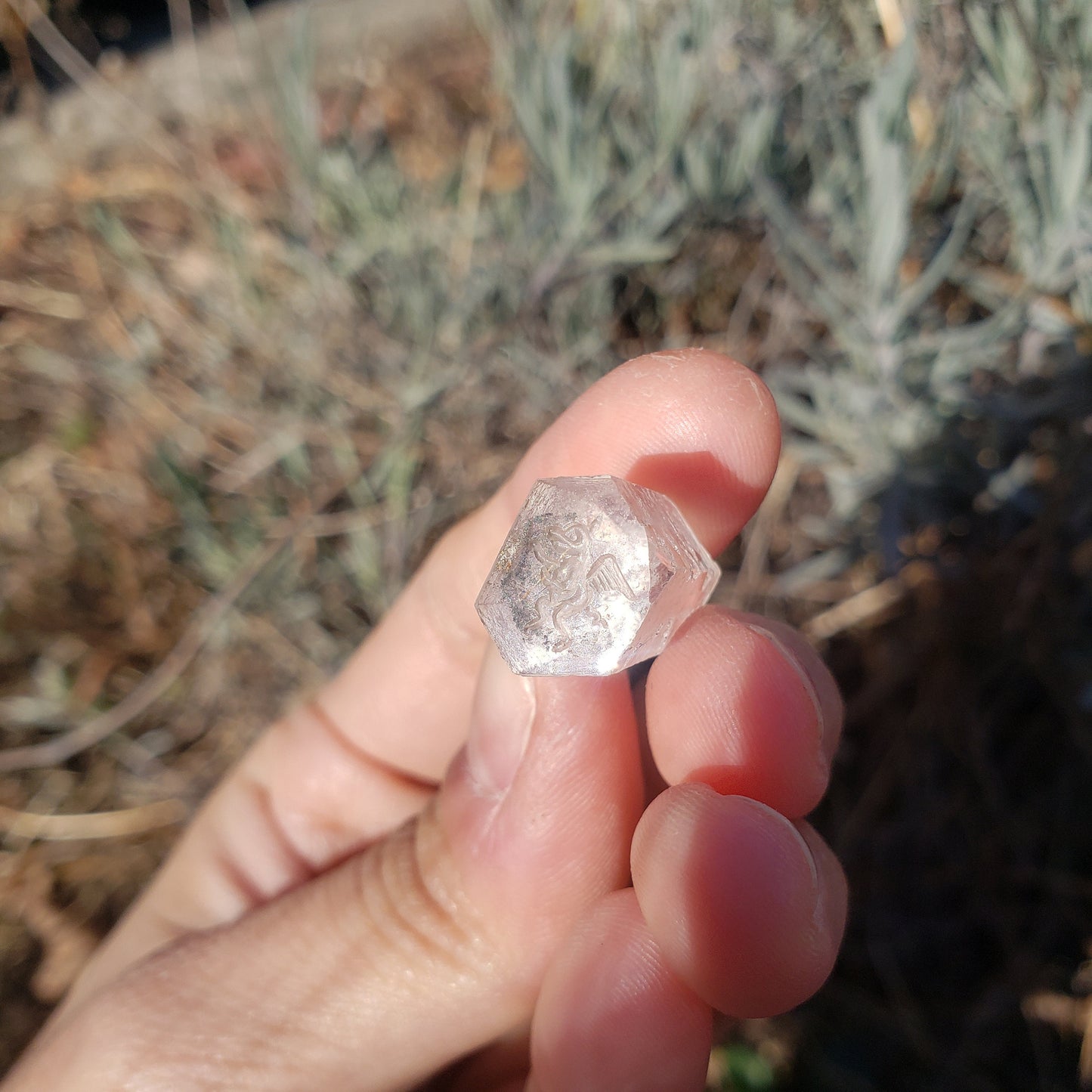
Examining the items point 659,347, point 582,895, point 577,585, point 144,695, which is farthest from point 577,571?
point 144,695

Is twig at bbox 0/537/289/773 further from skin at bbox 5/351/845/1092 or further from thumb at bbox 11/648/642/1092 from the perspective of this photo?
thumb at bbox 11/648/642/1092

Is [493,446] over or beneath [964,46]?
beneath

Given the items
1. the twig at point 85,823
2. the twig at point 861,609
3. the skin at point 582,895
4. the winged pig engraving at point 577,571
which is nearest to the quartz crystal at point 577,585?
the winged pig engraving at point 577,571

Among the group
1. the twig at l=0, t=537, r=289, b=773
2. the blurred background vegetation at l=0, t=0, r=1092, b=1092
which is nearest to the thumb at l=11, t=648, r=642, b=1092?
the blurred background vegetation at l=0, t=0, r=1092, b=1092

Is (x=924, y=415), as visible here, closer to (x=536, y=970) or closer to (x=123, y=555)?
(x=536, y=970)

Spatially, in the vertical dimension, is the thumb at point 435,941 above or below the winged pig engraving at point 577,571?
below

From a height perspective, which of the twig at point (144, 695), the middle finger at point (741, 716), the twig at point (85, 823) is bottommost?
the twig at point (85, 823)

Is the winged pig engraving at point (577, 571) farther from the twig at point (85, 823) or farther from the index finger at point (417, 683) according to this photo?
the twig at point (85, 823)

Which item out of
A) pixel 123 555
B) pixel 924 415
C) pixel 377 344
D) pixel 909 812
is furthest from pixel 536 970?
pixel 123 555

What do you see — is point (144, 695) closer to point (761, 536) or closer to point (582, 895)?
point (582, 895)
